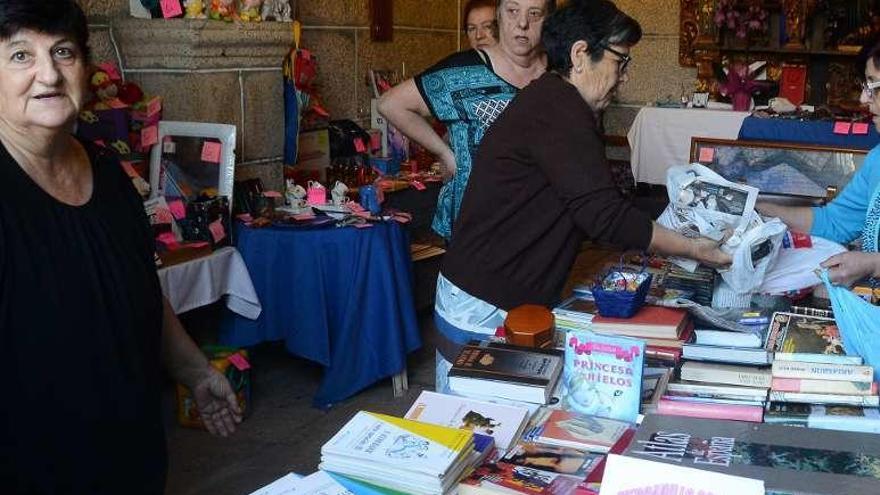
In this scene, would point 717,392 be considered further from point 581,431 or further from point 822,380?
point 581,431

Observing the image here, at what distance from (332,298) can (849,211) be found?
217 cm

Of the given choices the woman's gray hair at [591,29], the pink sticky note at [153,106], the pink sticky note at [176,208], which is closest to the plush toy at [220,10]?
the pink sticky note at [153,106]

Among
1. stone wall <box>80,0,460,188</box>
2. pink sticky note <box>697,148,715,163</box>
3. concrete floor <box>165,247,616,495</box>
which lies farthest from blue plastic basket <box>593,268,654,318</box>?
stone wall <box>80,0,460,188</box>

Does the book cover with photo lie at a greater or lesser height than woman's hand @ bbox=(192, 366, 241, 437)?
greater

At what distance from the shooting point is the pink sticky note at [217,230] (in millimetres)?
3944

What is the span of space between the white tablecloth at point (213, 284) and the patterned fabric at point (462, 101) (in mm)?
1076

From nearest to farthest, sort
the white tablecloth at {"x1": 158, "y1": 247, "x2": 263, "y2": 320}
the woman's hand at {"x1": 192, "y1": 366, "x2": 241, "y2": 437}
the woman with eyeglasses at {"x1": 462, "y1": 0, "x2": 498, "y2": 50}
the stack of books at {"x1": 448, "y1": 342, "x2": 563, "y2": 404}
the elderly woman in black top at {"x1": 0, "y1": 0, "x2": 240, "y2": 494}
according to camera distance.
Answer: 1. the elderly woman in black top at {"x1": 0, "y1": 0, "x2": 240, "y2": 494}
2. the stack of books at {"x1": 448, "y1": 342, "x2": 563, "y2": 404}
3. the woman's hand at {"x1": 192, "y1": 366, "x2": 241, "y2": 437}
4. the white tablecloth at {"x1": 158, "y1": 247, "x2": 263, "y2": 320}
5. the woman with eyeglasses at {"x1": 462, "y1": 0, "x2": 498, "y2": 50}

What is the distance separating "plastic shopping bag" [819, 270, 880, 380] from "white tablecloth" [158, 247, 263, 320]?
2557mm

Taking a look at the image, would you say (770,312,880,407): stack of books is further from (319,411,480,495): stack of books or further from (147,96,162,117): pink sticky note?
(147,96,162,117): pink sticky note

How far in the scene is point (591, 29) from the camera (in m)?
2.21

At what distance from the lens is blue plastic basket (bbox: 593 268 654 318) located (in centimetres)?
214

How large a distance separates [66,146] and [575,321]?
1176 millimetres

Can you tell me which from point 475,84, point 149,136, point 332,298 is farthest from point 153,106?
point 475,84

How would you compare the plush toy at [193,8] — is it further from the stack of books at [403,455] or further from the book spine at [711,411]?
the book spine at [711,411]
